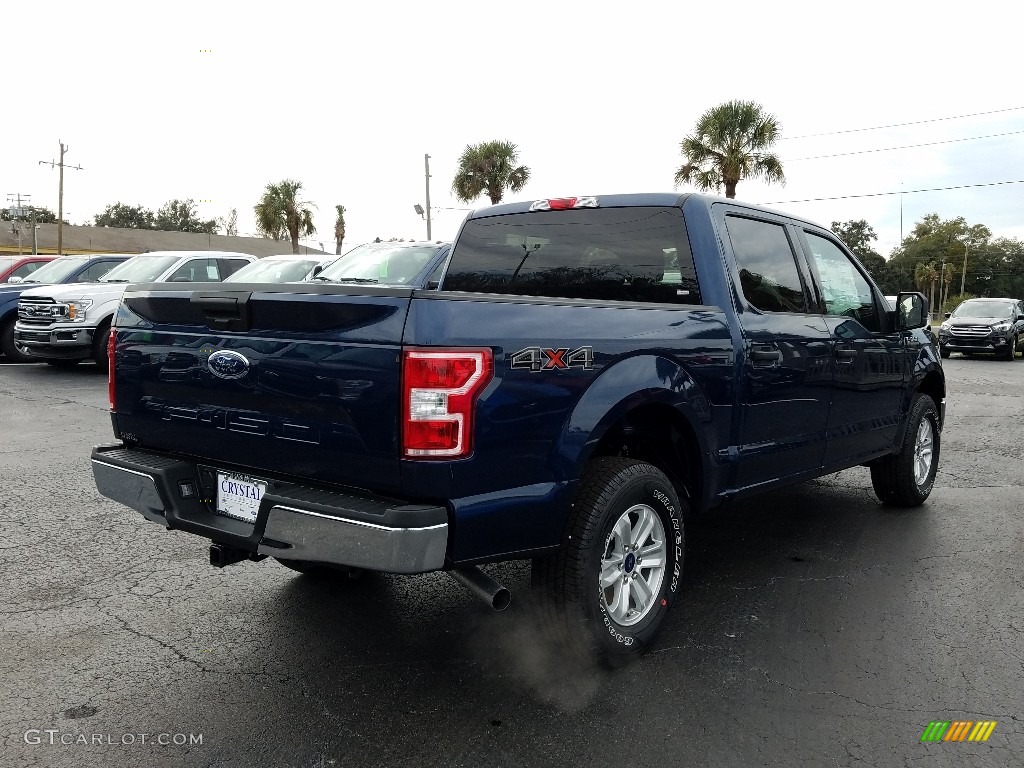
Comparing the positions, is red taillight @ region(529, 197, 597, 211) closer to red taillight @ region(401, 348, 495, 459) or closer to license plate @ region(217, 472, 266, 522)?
red taillight @ region(401, 348, 495, 459)

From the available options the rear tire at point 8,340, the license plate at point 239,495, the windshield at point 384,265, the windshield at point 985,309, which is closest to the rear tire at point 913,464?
the license plate at point 239,495

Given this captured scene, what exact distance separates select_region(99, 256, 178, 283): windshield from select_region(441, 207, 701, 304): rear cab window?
1089 centimetres

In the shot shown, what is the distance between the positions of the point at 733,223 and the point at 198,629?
314 centimetres

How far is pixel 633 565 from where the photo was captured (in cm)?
372

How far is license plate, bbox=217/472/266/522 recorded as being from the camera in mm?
3336

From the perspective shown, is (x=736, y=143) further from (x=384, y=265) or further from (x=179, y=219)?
(x=179, y=219)

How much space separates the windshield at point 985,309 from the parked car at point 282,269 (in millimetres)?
17275

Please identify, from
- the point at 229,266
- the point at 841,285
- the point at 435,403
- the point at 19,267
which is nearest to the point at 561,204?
the point at 841,285

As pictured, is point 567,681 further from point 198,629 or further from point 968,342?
point 968,342

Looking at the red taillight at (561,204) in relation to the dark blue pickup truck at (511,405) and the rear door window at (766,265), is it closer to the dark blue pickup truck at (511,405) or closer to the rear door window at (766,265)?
the dark blue pickup truck at (511,405)

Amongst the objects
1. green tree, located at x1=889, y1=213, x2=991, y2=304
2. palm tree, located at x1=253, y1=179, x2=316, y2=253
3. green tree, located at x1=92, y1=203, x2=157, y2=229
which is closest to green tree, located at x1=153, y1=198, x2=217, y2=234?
green tree, located at x1=92, y1=203, x2=157, y2=229

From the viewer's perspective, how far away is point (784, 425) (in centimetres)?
459

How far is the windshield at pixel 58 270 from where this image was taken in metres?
15.8

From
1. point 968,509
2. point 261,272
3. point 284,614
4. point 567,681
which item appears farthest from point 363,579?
point 261,272
